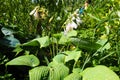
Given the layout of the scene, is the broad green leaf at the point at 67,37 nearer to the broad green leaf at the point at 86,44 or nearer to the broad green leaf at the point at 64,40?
the broad green leaf at the point at 64,40

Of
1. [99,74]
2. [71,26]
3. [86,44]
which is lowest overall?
[99,74]

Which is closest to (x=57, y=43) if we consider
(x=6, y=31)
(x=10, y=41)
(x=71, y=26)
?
(x=71, y=26)

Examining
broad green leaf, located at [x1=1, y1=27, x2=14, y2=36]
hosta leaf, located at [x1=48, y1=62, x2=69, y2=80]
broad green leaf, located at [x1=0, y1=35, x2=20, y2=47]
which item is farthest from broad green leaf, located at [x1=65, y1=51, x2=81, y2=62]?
broad green leaf, located at [x1=1, y1=27, x2=14, y2=36]

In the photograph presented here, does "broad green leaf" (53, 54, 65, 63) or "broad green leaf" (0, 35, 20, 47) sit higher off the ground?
"broad green leaf" (0, 35, 20, 47)

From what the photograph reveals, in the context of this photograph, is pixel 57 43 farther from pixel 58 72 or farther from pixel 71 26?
pixel 58 72

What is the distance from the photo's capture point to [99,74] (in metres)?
2.29

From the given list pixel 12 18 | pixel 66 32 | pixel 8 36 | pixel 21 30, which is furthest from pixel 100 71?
pixel 12 18

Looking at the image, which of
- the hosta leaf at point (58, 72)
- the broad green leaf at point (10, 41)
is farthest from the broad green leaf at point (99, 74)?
the broad green leaf at point (10, 41)

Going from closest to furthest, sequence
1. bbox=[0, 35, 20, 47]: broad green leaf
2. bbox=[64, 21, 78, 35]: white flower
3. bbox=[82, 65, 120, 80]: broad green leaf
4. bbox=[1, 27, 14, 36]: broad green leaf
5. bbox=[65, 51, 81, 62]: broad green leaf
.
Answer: bbox=[82, 65, 120, 80]: broad green leaf, bbox=[65, 51, 81, 62]: broad green leaf, bbox=[64, 21, 78, 35]: white flower, bbox=[0, 35, 20, 47]: broad green leaf, bbox=[1, 27, 14, 36]: broad green leaf

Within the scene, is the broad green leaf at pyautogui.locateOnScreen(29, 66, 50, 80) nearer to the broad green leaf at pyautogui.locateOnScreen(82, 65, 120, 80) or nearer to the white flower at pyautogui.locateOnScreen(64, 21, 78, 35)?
the broad green leaf at pyautogui.locateOnScreen(82, 65, 120, 80)

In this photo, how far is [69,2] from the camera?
13.0 ft

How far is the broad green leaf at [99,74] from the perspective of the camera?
2.24m

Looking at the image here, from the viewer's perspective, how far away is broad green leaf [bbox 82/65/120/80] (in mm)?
2241

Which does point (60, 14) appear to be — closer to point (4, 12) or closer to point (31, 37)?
point (31, 37)
